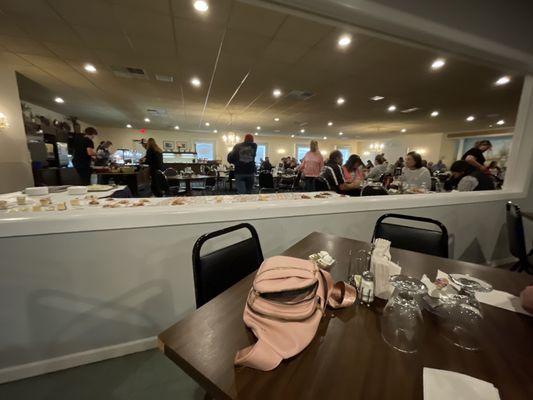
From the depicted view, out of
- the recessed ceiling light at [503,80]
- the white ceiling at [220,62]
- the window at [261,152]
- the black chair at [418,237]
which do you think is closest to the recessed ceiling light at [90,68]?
the white ceiling at [220,62]

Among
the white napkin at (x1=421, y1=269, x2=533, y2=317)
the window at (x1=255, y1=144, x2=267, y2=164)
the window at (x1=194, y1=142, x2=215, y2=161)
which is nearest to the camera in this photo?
the white napkin at (x1=421, y1=269, x2=533, y2=317)

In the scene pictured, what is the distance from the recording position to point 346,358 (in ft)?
1.86

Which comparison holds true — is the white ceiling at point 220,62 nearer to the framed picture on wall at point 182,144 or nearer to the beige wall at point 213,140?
the beige wall at point 213,140

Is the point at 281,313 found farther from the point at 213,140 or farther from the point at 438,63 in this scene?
the point at 213,140

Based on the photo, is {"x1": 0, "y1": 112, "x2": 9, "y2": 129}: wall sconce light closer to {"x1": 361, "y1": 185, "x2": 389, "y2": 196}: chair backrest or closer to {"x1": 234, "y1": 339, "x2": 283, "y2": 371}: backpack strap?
{"x1": 234, "y1": 339, "x2": 283, "y2": 371}: backpack strap

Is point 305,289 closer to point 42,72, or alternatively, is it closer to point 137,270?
point 137,270

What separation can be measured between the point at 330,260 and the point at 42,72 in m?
6.12

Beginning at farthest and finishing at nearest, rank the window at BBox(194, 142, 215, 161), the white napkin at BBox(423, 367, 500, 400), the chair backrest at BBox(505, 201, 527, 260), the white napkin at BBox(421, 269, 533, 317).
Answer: the window at BBox(194, 142, 215, 161)
the chair backrest at BBox(505, 201, 527, 260)
the white napkin at BBox(421, 269, 533, 317)
the white napkin at BBox(423, 367, 500, 400)

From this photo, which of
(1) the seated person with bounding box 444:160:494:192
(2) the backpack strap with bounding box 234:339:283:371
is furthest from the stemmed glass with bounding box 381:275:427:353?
(1) the seated person with bounding box 444:160:494:192

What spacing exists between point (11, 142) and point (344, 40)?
5.42 meters

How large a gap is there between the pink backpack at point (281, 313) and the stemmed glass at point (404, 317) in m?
0.20

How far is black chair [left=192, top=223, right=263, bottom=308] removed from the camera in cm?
91

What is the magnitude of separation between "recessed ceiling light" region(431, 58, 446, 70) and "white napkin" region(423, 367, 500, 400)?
424 centimetres

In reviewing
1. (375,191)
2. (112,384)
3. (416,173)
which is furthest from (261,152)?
(112,384)
